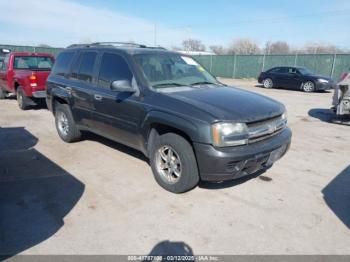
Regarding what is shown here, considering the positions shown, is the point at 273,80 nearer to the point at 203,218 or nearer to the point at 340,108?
the point at 340,108

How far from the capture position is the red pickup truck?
30.5 feet

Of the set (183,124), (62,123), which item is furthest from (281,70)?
(183,124)

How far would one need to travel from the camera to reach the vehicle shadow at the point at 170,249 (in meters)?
2.92

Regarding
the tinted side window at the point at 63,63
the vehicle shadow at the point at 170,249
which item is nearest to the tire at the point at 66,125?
the tinted side window at the point at 63,63

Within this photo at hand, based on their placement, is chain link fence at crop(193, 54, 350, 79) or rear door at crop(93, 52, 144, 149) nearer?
rear door at crop(93, 52, 144, 149)

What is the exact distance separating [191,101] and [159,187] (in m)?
1.32

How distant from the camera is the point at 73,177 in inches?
181

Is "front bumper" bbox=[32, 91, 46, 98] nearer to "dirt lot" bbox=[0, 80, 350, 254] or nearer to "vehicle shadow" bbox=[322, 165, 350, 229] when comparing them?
"dirt lot" bbox=[0, 80, 350, 254]

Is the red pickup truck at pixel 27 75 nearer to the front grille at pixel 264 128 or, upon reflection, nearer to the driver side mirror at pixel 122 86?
the driver side mirror at pixel 122 86

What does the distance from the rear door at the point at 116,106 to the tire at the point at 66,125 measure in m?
0.99

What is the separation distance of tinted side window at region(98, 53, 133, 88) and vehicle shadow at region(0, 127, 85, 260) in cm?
159

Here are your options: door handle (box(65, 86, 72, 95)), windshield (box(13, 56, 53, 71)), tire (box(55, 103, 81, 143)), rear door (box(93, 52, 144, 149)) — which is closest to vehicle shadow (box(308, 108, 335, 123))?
rear door (box(93, 52, 144, 149))

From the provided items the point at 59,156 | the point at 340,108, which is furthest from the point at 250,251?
the point at 340,108

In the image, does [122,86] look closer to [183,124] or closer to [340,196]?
[183,124]
